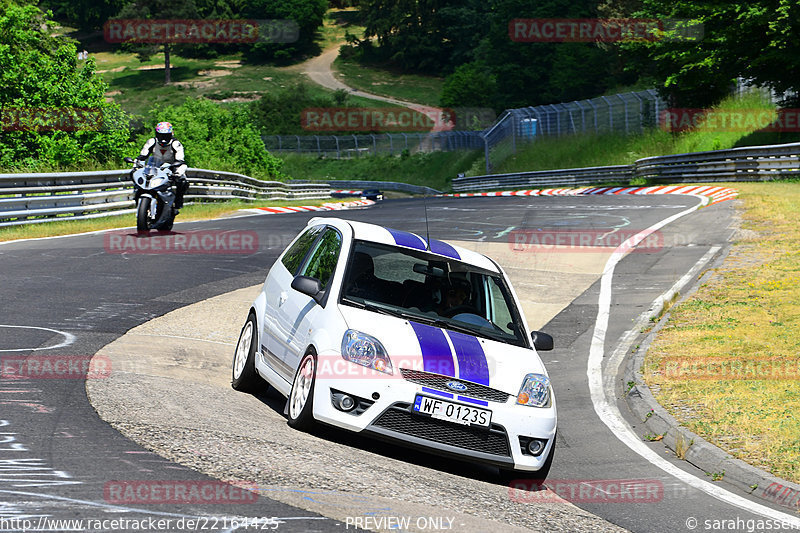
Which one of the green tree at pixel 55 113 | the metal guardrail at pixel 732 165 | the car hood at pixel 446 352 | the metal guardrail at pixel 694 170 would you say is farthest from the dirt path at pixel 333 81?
the car hood at pixel 446 352

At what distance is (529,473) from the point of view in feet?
23.6

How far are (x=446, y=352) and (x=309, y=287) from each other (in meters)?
1.28

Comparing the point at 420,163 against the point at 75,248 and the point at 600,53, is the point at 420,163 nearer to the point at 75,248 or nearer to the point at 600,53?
the point at 600,53

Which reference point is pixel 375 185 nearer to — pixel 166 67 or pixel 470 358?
pixel 166 67

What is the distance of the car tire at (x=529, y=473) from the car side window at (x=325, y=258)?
2120 mm

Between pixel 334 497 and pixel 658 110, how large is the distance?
159 feet

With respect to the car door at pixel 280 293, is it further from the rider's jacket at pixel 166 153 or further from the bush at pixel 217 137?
Answer: the bush at pixel 217 137

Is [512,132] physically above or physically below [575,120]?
below

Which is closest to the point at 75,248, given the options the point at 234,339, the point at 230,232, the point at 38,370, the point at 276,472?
the point at 230,232

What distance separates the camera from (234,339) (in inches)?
449

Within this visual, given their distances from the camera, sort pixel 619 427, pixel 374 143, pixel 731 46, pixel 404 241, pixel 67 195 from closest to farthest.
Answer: pixel 404 241 → pixel 619 427 → pixel 67 195 → pixel 731 46 → pixel 374 143

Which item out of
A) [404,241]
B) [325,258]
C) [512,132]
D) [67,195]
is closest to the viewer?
[325,258]

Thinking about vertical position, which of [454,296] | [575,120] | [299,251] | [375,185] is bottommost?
[375,185]

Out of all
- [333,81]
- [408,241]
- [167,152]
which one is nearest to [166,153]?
[167,152]
